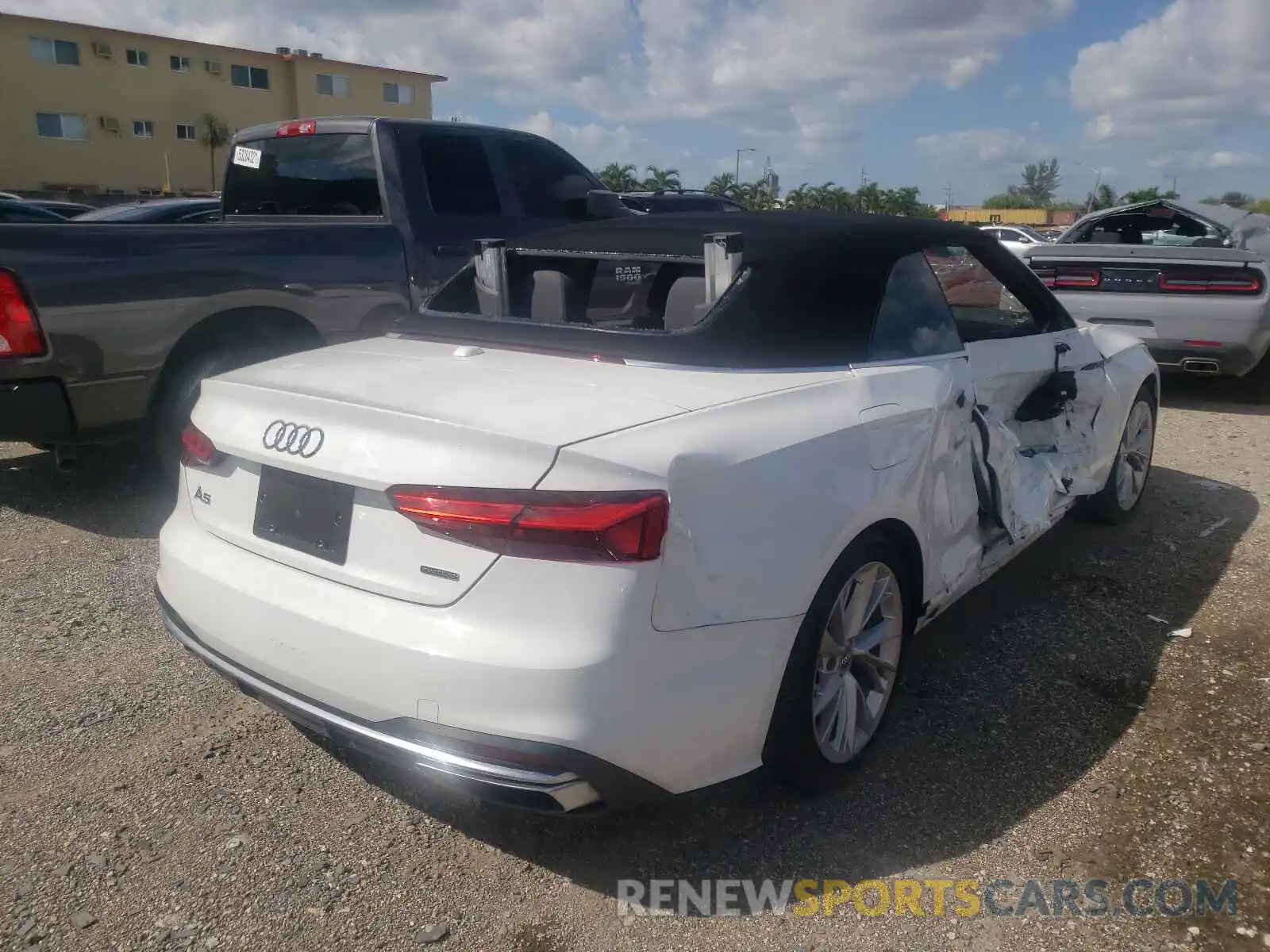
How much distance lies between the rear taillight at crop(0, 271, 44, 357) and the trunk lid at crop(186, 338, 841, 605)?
1.93 meters

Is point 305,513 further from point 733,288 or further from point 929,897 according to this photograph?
point 929,897

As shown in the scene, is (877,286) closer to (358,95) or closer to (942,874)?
(942,874)

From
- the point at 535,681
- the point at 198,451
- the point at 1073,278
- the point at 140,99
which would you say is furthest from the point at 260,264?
the point at 140,99

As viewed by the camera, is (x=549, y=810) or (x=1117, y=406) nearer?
(x=549, y=810)

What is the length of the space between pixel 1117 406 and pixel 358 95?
50.6m

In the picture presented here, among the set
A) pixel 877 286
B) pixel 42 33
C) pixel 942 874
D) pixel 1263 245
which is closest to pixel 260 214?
pixel 877 286

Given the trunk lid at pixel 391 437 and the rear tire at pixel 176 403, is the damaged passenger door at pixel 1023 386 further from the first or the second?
the rear tire at pixel 176 403

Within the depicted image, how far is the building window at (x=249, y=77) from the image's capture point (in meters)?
47.2

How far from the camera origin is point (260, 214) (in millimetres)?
6746

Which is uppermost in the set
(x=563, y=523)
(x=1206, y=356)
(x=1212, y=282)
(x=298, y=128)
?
(x=298, y=128)

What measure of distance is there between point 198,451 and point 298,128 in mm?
4189

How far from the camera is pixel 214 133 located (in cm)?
4650

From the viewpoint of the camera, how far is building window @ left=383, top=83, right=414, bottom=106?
50.2 meters

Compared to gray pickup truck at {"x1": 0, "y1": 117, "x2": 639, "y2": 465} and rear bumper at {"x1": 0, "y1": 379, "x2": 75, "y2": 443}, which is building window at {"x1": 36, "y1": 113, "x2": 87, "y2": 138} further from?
rear bumper at {"x1": 0, "y1": 379, "x2": 75, "y2": 443}
